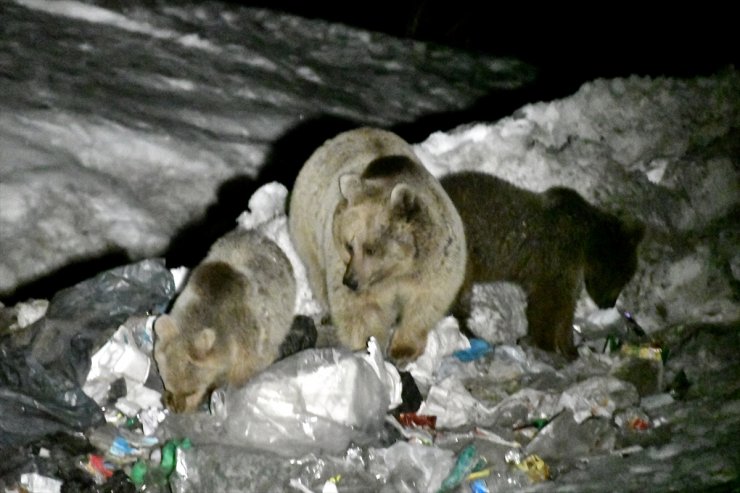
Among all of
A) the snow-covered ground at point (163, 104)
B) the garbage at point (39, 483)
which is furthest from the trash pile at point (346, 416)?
the snow-covered ground at point (163, 104)

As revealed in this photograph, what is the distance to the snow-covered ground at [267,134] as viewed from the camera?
7.35 meters

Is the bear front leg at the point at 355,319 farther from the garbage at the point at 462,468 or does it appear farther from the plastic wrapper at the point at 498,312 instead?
the garbage at the point at 462,468

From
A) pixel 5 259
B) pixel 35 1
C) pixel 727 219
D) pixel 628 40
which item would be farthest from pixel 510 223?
pixel 628 40

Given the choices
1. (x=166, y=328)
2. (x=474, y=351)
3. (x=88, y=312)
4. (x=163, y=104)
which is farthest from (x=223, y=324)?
(x=163, y=104)

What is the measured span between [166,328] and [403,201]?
1.58 meters

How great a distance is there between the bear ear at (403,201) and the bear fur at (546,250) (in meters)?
0.89

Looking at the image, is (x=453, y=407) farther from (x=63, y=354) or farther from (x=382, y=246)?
(x=63, y=354)

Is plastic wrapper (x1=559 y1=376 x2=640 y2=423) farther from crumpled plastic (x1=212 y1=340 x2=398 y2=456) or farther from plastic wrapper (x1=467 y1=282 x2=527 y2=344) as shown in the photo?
crumpled plastic (x1=212 y1=340 x2=398 y2=456)

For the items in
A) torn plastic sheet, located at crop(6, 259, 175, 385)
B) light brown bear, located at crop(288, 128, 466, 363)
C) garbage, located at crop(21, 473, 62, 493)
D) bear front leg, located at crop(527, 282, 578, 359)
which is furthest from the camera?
bear front leg, located at crop(527, 282, 578, 359)

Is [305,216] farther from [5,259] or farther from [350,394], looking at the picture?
[5,259]

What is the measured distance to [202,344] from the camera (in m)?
5.47

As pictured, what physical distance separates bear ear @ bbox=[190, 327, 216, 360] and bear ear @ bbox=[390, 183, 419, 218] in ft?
4.40

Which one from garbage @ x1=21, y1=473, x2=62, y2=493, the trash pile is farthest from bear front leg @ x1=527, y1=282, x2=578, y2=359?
garbage @ x1=21, y1=473, x2=62, y2=493

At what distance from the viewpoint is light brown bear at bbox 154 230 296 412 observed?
550cm
